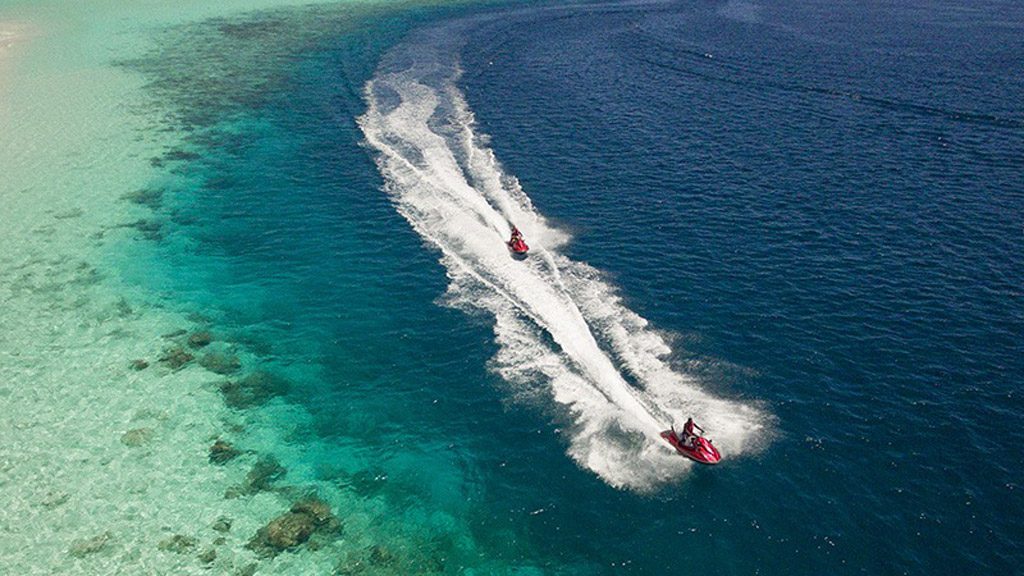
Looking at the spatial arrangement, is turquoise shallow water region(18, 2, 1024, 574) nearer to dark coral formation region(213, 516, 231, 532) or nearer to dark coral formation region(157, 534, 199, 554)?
dark coral formation region(213, 516, 231, 532)

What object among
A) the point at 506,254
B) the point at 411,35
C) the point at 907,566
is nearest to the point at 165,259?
the point at 506,254

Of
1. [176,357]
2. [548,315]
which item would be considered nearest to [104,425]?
[176,357]

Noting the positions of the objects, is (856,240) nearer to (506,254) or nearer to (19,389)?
(506,254)

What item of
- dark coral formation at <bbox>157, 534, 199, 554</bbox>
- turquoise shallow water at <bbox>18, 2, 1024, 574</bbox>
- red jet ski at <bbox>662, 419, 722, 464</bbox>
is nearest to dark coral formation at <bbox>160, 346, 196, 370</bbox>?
turquoise shallow water at <bbox>18, 2, 1024, 574</bbox>

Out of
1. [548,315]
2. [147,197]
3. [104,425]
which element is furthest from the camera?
[147,197]

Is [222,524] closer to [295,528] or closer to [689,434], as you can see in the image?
[295,528]

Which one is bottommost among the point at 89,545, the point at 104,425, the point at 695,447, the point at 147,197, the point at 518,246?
the point at 89,545

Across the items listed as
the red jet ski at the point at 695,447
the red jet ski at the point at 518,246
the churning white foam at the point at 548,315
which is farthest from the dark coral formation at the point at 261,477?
the red jet ski at the point at 518,246
